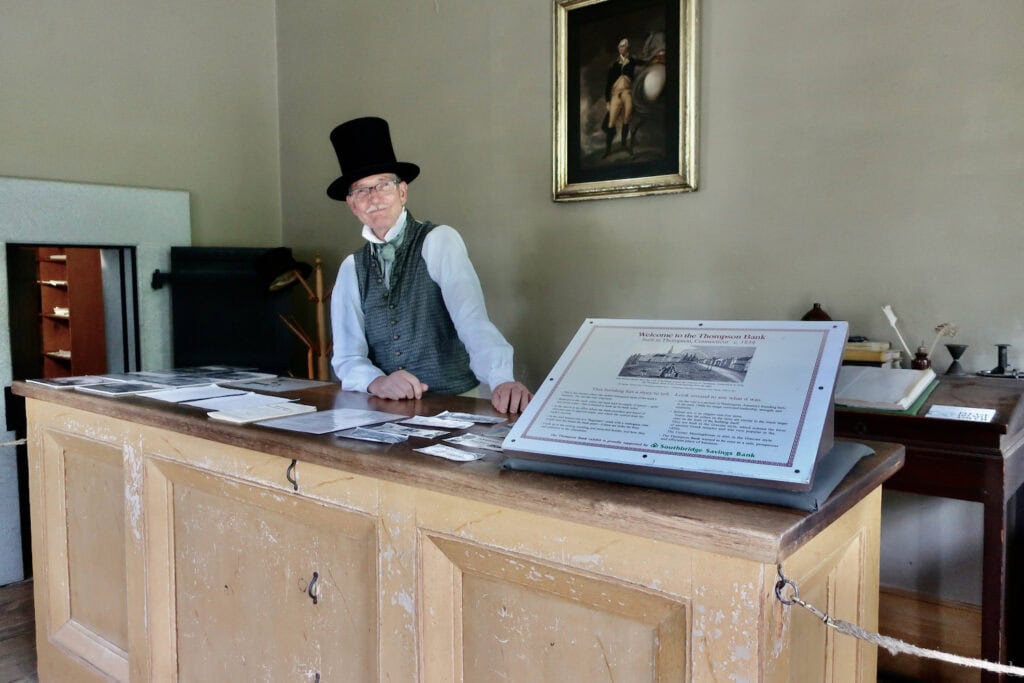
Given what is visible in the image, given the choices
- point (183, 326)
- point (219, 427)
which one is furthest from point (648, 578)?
point (183, 326)

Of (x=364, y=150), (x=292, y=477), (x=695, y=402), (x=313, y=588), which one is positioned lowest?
(x=313, y=588)

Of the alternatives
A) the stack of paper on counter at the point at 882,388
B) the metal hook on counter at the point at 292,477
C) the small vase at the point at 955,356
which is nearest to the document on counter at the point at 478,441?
the metal hook on counter at the point at 292,477

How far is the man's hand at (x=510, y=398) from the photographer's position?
6.09 ft

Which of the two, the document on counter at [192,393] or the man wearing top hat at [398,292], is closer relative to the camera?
the document on counter at [192,393]

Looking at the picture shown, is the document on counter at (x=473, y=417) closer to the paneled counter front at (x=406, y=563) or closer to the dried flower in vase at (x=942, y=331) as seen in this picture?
the paneled counter front at (x=406, y=563)

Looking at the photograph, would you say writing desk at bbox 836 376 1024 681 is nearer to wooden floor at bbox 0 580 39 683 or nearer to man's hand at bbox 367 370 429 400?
man's hand at bbox 367 370 429 400

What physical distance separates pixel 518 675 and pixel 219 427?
33.7 inches

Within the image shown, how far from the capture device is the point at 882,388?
215 centimetres

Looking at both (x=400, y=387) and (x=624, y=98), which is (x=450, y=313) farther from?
(x=624, y=98)

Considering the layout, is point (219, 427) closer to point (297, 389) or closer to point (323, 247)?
point (297, 389)

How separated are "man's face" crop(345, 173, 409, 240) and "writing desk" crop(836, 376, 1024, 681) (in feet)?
4.93

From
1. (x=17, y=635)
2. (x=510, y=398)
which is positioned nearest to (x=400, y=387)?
(x=510, y=398)

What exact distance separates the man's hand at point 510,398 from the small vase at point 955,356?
154 cm

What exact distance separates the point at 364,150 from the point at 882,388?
5.65 feet
